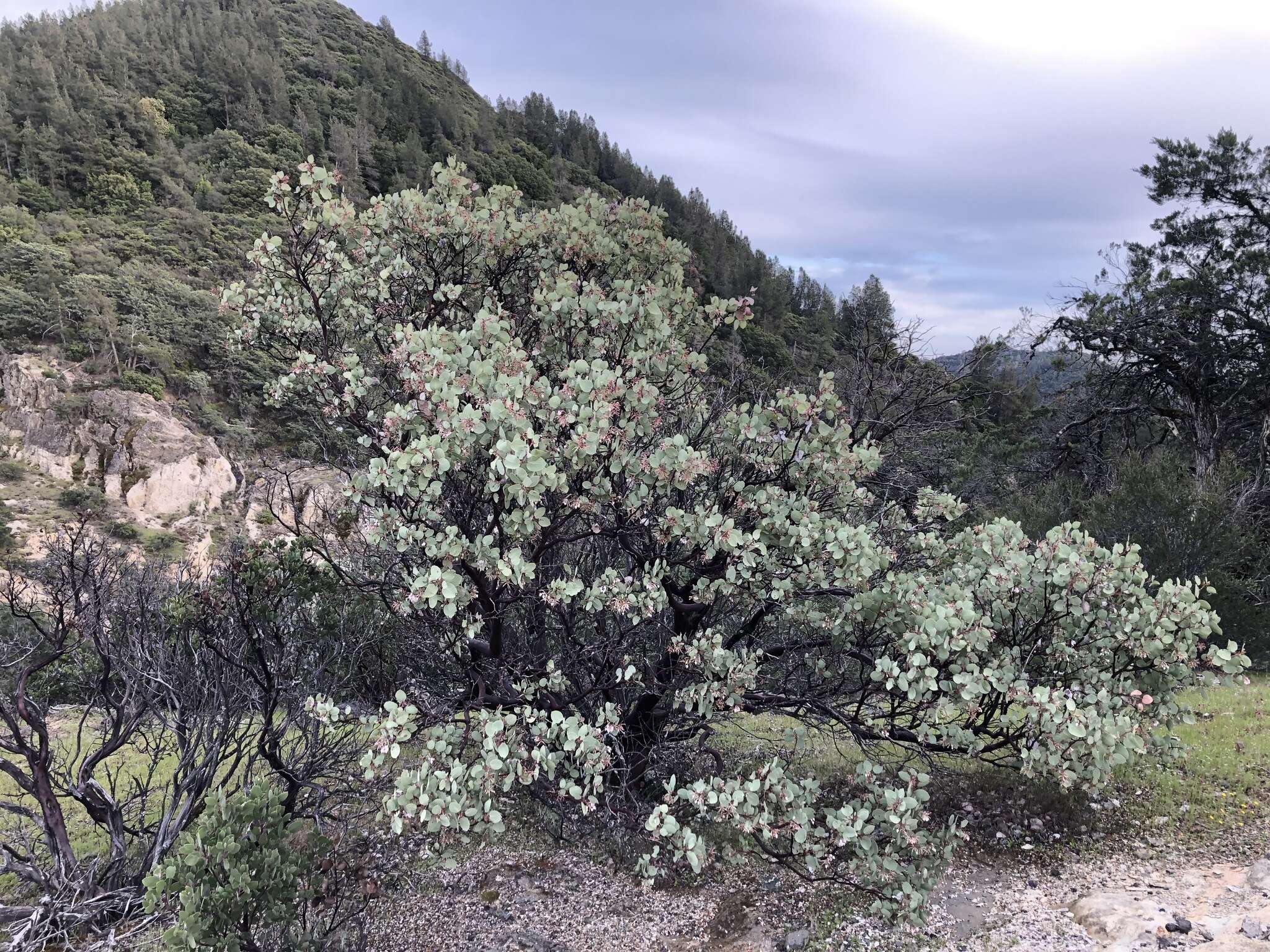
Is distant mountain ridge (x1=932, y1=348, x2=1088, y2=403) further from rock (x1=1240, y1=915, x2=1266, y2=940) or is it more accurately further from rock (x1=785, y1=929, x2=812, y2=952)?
rock (x1=785, y1=929, x2=812, y2=952)

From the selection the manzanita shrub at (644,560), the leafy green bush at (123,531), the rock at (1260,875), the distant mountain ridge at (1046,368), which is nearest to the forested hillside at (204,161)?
the manzanita shrub at (644,560)

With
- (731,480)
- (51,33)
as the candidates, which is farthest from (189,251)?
(731,480)

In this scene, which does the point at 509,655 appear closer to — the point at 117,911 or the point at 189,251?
the point at 117,911

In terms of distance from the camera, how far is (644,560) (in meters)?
4.28

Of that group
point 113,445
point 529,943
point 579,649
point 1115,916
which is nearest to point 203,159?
point 113,445

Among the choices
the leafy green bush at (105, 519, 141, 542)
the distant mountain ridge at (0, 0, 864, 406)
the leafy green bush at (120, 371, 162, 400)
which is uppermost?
the distant mountain ridge at (0, 0, 864, 406)

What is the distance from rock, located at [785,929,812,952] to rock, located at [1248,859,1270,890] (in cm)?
310

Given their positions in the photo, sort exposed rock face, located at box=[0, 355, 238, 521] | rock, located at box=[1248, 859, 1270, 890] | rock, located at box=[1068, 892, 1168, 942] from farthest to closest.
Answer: exposed rock face, located at box=[0, 355, 238, 521] < rock, located at box=[1248, 859, 1270, 890] < rock, located at box=[1068, 892, 1168, 942]

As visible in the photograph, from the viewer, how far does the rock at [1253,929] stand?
3723 mm

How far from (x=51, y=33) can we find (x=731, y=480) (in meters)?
100

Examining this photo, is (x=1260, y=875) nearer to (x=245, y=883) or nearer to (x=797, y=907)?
(x=797, y=907)

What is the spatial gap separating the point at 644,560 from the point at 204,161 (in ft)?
228

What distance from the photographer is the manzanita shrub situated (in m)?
3.47

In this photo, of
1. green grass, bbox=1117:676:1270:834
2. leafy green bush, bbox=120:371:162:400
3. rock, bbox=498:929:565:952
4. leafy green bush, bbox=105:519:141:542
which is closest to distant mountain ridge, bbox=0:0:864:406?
leafy green bush, bbox=120:371:162:400
